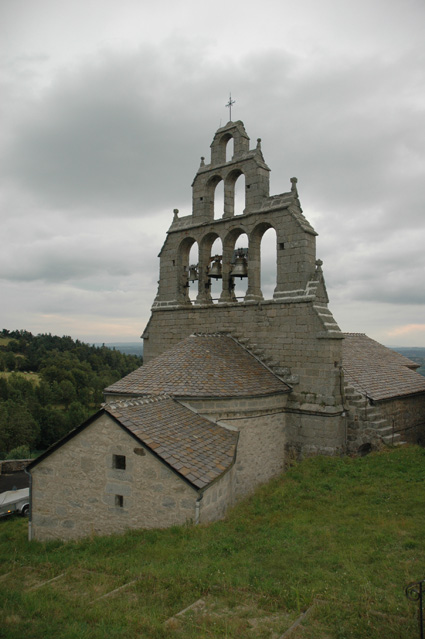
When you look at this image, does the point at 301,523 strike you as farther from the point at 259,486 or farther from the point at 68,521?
the point at 68,521

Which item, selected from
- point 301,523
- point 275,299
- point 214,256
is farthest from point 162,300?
point 301,523

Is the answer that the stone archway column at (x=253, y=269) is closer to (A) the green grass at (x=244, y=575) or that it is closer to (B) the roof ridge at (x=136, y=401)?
(B) the roof ridge at (x=136, y=401)

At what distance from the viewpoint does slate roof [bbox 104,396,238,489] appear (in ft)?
28.6

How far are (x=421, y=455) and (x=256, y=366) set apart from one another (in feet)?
18.0

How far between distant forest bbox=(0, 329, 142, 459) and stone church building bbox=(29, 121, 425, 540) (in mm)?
29621

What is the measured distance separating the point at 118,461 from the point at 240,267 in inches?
345

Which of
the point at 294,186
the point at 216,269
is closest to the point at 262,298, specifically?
the point at 216,269

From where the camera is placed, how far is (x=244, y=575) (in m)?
6.24

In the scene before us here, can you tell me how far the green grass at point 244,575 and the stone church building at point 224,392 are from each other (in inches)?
32.7

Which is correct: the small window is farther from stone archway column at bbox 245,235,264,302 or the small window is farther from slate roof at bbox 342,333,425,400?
slate roof at bbox 342,333,425,400

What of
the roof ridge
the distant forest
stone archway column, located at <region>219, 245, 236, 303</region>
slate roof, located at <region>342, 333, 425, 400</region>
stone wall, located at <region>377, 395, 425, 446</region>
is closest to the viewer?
the roof ridge

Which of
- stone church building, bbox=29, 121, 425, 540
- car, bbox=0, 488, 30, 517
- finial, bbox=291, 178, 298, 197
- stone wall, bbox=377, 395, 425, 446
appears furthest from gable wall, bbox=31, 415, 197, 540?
finial, bbox=291, 178, 298, 197

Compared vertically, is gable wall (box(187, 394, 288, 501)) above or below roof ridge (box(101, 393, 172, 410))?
below

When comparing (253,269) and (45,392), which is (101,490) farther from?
(45,392)
